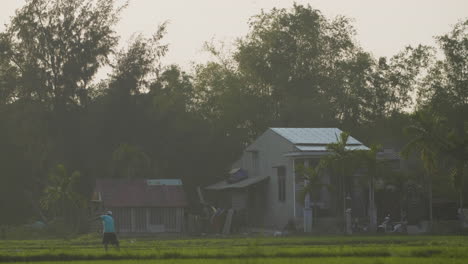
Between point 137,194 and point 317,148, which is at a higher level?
point 317,148

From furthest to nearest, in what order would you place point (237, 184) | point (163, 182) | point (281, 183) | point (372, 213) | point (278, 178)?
point (163, 182)
point (237, 184)
point (278, 178)
point (281, 183)
point (372, 213)

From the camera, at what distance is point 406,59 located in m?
87.2

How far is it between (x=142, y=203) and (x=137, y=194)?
0.88 metres

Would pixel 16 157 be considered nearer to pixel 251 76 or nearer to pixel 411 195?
pixel 251 76

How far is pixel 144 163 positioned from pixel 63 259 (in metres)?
38.4

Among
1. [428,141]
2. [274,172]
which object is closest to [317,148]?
[274,172]

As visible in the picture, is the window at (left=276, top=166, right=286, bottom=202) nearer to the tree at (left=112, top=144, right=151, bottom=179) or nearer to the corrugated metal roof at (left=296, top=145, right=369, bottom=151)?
the corrugated metal roof at (left=296, top=145, right=369, bottom=151)

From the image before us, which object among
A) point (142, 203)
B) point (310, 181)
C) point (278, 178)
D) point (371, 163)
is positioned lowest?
point (142, 203)

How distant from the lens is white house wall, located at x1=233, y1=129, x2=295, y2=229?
59.2 meters

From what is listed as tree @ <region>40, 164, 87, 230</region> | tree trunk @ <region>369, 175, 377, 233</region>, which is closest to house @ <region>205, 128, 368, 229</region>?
tree trunk @ <region>369, 175, 377, 233</region>

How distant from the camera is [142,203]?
64.1 metres

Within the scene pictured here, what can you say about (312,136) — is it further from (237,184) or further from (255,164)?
(237,184)

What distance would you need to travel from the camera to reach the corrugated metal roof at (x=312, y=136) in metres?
58.9

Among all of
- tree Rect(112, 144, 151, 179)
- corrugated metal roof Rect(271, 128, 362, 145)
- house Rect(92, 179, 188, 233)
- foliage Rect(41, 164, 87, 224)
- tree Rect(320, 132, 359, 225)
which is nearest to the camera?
tree Rect(320, 132, 359, 225)
